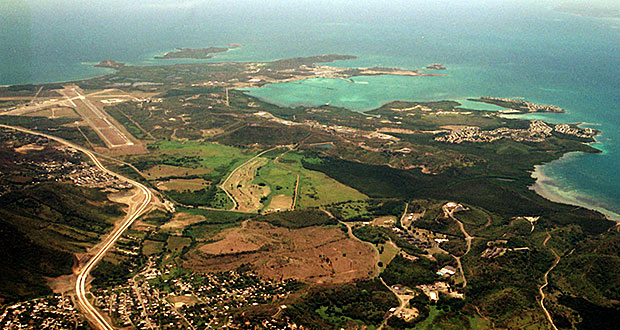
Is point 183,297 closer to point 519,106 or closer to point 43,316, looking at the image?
point 43,316

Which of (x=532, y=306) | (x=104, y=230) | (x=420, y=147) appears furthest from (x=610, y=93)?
(x=104, y=230)

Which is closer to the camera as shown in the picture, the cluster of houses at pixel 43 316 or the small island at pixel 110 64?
the cluster of houses at pixel 43 316

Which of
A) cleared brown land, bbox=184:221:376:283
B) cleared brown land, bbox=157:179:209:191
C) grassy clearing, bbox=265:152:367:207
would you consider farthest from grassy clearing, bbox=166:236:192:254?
grassy clearing, bbox=265:152:367:207

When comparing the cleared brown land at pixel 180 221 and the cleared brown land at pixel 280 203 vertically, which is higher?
the cleared brown land at pixel 180 221

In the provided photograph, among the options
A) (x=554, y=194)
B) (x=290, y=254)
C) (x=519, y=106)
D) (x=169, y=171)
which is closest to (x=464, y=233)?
(x=554, y=194)

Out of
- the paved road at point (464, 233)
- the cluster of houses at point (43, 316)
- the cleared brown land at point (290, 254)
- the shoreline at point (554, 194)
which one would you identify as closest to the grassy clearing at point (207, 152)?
the cleared brown land at point (290, 254)

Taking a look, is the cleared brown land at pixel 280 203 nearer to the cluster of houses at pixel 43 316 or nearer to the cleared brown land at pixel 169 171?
the cleared brown land at pixel 169 171

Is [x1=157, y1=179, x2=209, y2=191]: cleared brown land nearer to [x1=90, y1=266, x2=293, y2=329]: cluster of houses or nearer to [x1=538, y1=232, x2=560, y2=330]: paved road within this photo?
[x1=90, y1=266, x2=293, y2=329]: cluster of houses
